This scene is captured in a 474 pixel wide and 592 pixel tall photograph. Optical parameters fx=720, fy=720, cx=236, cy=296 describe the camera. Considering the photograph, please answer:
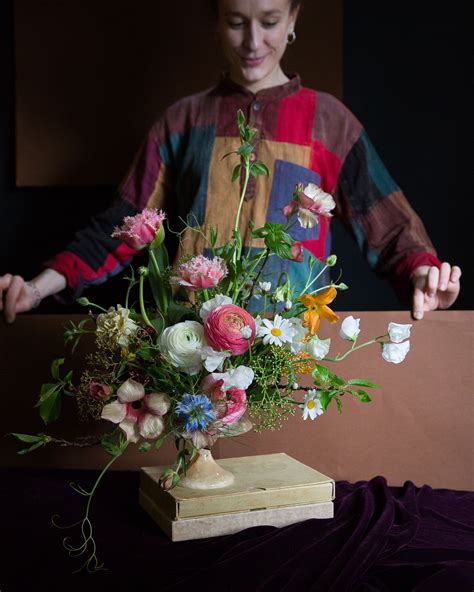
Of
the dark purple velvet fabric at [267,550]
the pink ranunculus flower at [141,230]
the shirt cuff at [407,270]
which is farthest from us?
the shirt cuff at [407,270]

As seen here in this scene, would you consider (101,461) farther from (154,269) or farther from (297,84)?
(297,84)

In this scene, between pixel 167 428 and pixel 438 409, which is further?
pixel 438 409

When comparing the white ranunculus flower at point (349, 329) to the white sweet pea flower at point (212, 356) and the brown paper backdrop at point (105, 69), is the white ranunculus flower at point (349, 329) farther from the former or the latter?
the brown paper backdrop at point (105, 69)

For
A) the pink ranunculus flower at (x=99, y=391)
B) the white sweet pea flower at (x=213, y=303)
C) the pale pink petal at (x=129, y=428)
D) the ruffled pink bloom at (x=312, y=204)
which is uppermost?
the ruffled pink bloom at (x=312, y=204)

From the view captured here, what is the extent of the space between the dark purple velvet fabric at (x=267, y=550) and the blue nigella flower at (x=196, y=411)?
0.47 feet

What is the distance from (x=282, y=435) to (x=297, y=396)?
0.22 feet

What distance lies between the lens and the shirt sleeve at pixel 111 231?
1.36 metres

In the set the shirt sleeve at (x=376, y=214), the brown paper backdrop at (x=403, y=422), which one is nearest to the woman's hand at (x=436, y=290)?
the brown paper backdrop at (x=403, y=422)

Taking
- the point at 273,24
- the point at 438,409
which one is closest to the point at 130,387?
the point at 438,409

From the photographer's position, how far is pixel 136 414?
83cm

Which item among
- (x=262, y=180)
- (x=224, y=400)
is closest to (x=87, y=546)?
(x=224, y=400)

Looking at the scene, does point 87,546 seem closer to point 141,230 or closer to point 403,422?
point 141,230

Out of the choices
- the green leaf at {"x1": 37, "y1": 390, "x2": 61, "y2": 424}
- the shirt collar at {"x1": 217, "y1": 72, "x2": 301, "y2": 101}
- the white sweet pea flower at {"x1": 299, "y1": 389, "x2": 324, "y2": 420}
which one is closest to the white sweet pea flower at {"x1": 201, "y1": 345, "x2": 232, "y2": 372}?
the white sweet pea flower at {"x1": 299, "y1": 389, "x2": 324, "y2": 420}

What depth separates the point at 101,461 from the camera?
1.18 m
